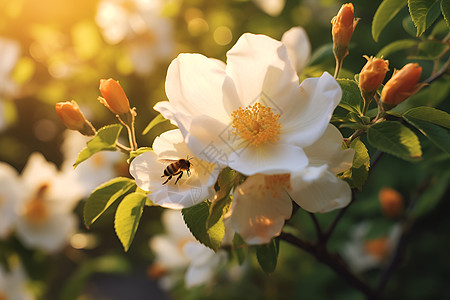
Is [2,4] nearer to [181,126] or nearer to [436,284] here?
[181,126]

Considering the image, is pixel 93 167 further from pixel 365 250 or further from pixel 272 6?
pixel 365 250

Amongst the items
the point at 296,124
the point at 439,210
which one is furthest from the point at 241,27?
the point at 296,124

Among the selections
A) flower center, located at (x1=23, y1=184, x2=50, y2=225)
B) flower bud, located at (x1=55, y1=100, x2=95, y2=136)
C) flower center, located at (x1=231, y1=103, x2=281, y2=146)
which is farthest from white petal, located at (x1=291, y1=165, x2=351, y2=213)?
flower center, located at (x1=23, y1=184, x2=50, y2=225)

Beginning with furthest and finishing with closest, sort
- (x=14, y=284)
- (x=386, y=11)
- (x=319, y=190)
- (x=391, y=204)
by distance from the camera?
1. (x=14, y=284)
2. (x=391, y=204)
3. (x=386, y=11)
4. (x=319, y=190)

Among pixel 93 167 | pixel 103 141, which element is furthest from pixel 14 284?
pixel 103 141

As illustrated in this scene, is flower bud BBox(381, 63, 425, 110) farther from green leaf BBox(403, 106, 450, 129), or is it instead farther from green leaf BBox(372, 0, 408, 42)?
green leaf BBox(372, 0, 408, 42)

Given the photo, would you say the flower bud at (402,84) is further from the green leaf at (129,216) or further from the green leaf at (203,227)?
the green leaf at (129,216)
